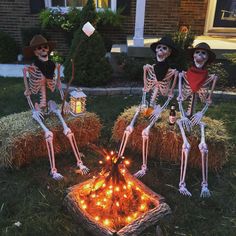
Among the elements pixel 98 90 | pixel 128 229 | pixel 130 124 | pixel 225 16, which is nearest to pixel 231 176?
pixel 130 124

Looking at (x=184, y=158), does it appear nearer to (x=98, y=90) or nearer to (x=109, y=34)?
(x=98, y=90)

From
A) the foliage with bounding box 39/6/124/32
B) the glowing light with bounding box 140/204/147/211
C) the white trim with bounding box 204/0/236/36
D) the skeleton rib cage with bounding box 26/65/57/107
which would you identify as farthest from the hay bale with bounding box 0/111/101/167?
the white trim with bounding box 204/0/236/36

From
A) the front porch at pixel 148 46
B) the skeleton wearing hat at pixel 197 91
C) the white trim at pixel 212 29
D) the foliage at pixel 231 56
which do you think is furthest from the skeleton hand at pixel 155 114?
the white trim at pixel 212 29

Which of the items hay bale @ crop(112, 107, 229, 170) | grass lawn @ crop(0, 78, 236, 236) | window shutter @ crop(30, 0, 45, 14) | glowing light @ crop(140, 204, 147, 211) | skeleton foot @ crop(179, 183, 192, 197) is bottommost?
grass lawn @ crop(0, 78, 236, 236)

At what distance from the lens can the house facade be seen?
817cm

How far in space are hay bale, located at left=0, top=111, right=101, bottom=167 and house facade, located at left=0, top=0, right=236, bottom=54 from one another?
489 centimetres

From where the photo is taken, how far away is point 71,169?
12.5 feet

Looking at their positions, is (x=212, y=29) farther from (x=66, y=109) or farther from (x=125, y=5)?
(x=66, y=109)

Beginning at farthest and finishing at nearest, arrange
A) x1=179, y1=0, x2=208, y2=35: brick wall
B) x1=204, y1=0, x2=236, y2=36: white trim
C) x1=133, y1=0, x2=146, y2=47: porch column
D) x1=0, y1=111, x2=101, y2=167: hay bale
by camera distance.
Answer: x1=204, y1=0, x2=236, y2=36: white trim → x1=179, y1=0, x2=208, y2=35: brick wall → x1=133, y1=0, x2=146, y2=47: porch column → x1=0, y1=111, x2=101, y2=167: hay bale

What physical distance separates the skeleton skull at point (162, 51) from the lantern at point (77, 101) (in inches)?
43.2

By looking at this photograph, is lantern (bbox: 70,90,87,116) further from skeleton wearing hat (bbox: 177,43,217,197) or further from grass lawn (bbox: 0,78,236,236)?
skeleton wearing hat (bbox: 177,43,217,197)

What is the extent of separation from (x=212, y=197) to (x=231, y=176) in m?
0.55

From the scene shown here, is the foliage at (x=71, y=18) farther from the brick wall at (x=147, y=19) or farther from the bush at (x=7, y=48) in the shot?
the bush at (x=7, y=48)

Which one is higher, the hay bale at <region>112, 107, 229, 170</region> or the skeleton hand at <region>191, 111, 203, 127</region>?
the skeleton hand at <region>191, 111, 203, 127</region>
